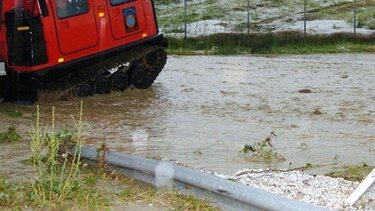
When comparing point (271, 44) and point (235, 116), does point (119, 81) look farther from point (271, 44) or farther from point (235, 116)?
point (271, 44)

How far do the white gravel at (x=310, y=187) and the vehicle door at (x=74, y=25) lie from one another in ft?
23.6

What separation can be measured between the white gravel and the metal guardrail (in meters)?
0.57

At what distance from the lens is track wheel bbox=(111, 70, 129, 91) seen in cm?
1545

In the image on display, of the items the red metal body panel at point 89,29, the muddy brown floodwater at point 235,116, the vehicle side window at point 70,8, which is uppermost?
the vehicle side window at point 70,8

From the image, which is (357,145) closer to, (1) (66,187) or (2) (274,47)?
A: (1) (66,187)

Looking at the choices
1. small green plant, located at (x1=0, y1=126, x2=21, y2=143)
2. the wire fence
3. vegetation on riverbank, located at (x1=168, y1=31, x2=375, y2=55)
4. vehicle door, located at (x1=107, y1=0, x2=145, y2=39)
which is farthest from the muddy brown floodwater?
the wire fence

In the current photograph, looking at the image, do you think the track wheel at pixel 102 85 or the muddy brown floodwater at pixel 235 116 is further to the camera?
the track wheel at pixel 102 85

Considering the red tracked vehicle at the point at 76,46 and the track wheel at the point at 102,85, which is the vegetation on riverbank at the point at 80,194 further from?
the track wheel at the point at 102,85

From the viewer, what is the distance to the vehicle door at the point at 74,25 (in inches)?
546

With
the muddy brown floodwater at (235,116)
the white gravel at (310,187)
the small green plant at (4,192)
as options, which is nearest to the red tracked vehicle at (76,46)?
the muddy brown floodwater at (235,116)

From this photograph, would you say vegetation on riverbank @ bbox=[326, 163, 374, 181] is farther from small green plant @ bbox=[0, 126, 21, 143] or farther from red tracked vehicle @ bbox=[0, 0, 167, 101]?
red tracked vehicle @ bbox=[0, 0, 167, 101]

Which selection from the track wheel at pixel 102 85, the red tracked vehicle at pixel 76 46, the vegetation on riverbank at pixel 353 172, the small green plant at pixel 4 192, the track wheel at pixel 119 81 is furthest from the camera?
the track wheel at pixel 119 81

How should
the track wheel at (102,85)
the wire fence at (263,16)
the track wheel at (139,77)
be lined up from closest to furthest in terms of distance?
the track wheel at (102,85) < the track wheel at (139,77) < the wire fence at (263,16)

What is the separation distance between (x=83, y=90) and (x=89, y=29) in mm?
1266
